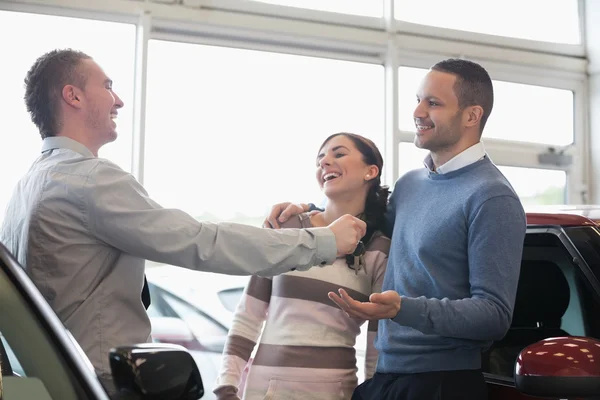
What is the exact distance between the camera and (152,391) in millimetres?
1232

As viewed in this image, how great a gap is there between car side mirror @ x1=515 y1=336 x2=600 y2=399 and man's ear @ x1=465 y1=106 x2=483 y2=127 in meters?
0.62

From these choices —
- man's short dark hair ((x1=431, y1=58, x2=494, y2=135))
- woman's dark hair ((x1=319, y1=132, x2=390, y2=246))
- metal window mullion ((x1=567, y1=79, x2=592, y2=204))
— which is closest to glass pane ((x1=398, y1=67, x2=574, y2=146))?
metal window mullion ((x1=567, y1=79, x2=592, y2=204))

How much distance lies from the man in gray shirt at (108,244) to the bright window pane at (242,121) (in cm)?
214

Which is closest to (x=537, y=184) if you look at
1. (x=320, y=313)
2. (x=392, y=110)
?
(x=392, y=110)

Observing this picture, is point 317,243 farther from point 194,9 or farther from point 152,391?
point 194,9

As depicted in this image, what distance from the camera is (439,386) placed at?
75.0 inches

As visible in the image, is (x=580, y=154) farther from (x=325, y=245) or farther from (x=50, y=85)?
(x=50, y=85)

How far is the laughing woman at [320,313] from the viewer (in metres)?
2.12

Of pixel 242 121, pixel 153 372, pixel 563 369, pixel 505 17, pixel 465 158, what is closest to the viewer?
pixel 153 372

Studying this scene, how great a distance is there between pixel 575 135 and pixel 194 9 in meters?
2.60

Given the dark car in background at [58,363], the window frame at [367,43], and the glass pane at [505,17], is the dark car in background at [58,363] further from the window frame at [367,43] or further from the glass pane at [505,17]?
the glass pane at [505,17]

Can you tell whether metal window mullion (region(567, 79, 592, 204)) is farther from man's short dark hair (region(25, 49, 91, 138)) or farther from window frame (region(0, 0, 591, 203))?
man's short dark hair (region(25, 49, 91, 138))

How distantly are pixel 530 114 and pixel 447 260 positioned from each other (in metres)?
3.44

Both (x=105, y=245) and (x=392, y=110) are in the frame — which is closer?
(x=105, y=245)
